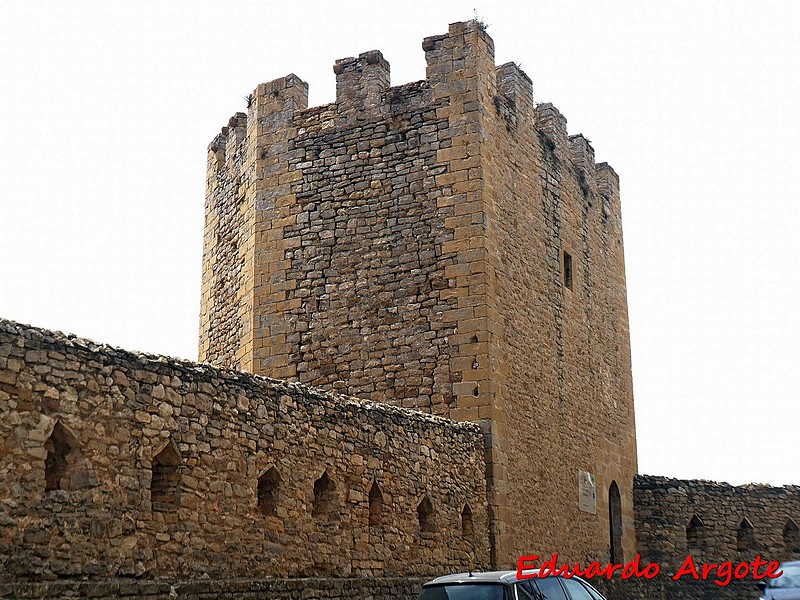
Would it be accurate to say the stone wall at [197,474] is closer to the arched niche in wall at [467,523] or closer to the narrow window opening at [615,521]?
the arched niche in wall at [467,523]

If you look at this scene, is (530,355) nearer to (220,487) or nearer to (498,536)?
(498,536)

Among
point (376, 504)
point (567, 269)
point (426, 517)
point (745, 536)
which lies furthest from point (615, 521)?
point (376, 504)

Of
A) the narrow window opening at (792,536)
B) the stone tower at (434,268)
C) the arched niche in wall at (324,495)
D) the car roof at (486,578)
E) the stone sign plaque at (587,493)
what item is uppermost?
the stone tower at (434,268)

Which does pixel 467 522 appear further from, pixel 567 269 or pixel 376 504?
pixel 567 269

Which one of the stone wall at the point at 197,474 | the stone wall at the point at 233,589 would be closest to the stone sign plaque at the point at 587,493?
the stone wall at the point at 197,474

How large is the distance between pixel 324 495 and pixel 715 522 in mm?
10035

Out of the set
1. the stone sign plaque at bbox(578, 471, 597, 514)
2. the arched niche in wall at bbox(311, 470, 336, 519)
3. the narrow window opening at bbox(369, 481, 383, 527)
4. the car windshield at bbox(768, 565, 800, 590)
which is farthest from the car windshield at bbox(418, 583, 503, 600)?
the stone sign plaque at bbox(578, 471, 597, 514)

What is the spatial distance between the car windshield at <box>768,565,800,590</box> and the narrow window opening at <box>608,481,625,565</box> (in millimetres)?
4703

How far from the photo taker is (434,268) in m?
14.4

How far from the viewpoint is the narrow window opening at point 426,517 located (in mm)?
11922

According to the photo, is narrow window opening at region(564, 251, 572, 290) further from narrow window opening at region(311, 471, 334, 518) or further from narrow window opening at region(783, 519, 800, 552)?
narrow window opening at region(311, 471, 334, 518)

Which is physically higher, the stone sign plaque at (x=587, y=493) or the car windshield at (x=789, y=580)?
the stone sign plaque at (x=587, y=493)

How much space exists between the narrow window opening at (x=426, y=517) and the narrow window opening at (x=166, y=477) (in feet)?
12.9

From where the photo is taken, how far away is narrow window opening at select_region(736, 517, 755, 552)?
18078 millimetres
